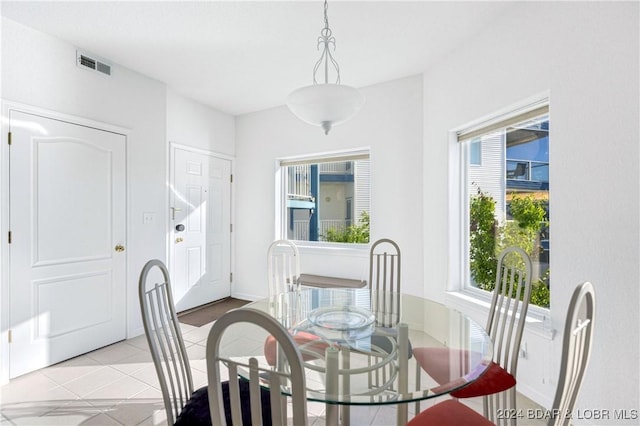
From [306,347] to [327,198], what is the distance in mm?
2712

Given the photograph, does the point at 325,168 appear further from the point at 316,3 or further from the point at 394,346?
the point at 394,346

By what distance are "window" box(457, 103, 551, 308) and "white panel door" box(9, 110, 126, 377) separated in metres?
3.27

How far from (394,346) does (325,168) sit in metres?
2.82

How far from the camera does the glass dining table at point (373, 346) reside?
3.71 feet

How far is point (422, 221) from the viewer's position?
→ 10.6 feet

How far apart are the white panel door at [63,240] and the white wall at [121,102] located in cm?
12

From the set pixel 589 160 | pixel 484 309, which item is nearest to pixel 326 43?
pixel 589 160

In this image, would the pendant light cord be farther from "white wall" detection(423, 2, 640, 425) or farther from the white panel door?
the white panel door

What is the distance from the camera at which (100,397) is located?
2.13m

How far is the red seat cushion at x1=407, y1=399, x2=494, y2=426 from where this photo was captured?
115 cm

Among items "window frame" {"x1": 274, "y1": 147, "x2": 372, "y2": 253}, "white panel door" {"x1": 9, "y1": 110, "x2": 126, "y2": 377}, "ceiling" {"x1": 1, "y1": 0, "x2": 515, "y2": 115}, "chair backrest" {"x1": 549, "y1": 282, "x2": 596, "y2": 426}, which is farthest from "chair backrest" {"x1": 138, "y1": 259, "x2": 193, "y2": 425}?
"window frame" {"x1": 274, "y1": 147, "x2": 372, "y2": 253}

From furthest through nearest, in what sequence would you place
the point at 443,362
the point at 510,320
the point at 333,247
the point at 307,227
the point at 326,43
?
1. the point at 307,227
2. the point at 333,247
3. the point at 326,43
4. the point at 510,320
5. the point at 443,362

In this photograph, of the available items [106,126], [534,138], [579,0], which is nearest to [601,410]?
[534,138]

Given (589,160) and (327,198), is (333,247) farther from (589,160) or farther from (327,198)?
(589,160)
